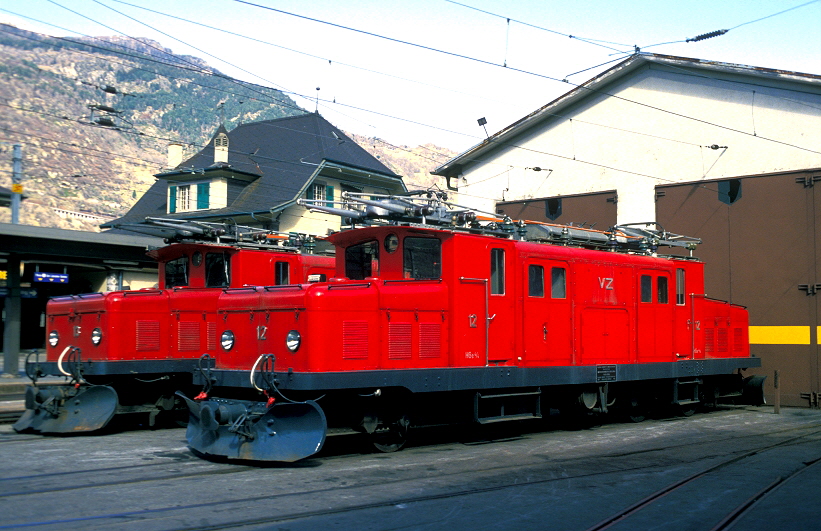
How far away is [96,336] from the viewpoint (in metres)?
12.2

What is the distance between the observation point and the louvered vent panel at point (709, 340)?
1587cm

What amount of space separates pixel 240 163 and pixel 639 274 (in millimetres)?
28860

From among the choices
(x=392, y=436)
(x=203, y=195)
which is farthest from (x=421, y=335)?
(x=203, y=195)

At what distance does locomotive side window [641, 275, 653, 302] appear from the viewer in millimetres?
14328

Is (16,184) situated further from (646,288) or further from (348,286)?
(646,288)

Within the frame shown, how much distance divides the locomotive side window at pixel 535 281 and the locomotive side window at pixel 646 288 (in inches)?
122

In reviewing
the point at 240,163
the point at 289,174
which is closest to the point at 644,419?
the point at 289,174

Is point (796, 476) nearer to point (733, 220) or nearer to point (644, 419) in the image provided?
point (644, 419)

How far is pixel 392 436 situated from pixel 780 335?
12380 millimetres

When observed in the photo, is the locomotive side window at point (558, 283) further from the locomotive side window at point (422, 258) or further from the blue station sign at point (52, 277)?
the blue station sign at point (52, 277)

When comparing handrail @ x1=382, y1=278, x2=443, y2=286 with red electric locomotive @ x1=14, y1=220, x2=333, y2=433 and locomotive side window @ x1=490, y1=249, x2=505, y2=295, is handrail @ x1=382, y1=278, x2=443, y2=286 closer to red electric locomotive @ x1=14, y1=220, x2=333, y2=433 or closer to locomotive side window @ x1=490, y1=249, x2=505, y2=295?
locomotive side window @ x1=490, y1=249, x2=505, y2=295

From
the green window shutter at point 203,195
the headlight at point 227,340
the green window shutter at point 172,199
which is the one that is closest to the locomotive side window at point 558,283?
the headlight at point 227,340

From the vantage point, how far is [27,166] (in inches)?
3091

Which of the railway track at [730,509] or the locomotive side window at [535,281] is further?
the locomotive side window at [535,281]
